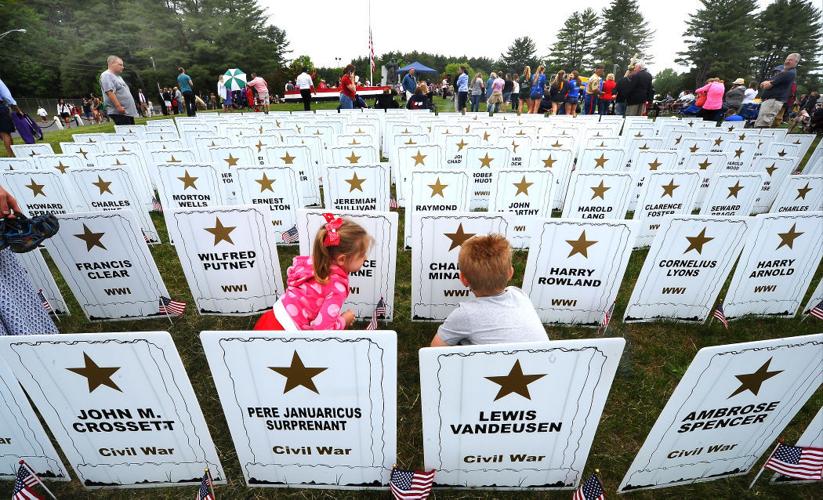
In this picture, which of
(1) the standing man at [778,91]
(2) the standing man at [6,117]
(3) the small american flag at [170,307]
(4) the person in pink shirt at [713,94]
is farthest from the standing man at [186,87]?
(1) the standing man at [778,91]

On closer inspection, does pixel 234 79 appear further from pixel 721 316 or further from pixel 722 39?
pixel 722 39

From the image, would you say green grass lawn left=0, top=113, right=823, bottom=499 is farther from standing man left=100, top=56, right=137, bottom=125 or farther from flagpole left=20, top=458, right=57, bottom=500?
standing man left=100, top=56, right=137, bottom=125

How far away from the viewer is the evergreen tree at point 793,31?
143 ft

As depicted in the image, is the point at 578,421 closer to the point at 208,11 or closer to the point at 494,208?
the point at 494,208

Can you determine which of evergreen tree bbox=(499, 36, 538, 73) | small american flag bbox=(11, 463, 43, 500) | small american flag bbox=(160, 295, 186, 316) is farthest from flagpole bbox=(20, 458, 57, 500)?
evergreen tree bbox=(499, 36, 538, 73)

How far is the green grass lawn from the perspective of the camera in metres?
1.86

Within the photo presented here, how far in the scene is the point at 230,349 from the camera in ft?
4.58

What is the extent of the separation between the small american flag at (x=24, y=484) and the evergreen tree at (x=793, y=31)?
64.3m

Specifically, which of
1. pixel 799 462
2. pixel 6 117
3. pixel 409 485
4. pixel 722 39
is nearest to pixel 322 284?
pixel 409 485

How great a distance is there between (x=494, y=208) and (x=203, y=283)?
2.75 metres

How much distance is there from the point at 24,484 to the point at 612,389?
3182 millimetres

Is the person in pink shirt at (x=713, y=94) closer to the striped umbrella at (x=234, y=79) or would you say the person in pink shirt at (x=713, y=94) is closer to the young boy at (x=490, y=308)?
the young boy at (x=490, y=308)

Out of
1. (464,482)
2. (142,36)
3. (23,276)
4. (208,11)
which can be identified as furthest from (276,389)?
(208,11)

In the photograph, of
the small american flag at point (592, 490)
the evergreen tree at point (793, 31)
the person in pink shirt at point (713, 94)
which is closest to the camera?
the small american flag at point (592, 490)
